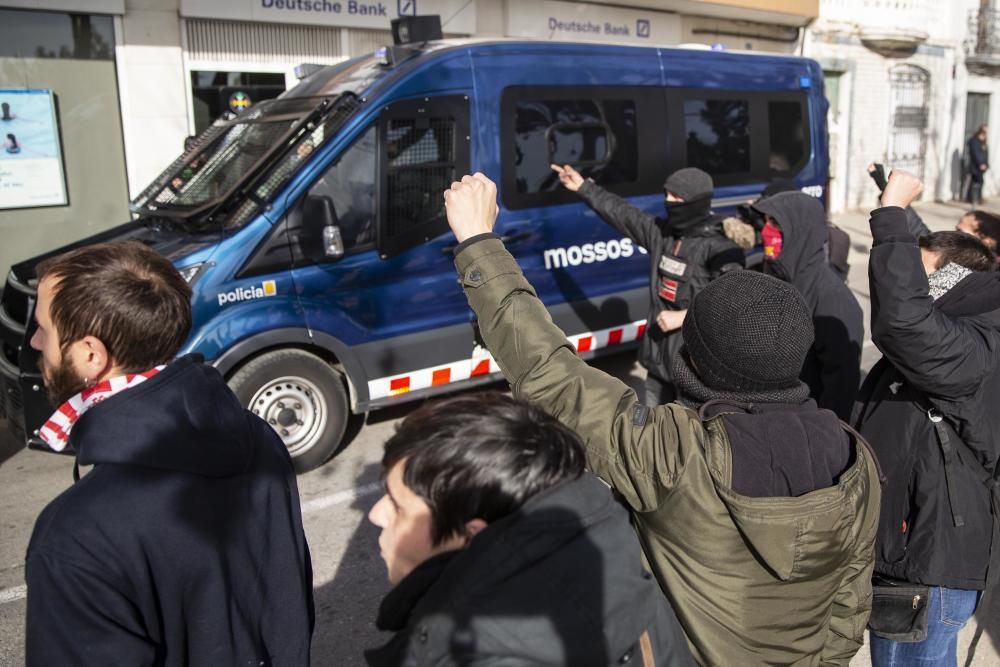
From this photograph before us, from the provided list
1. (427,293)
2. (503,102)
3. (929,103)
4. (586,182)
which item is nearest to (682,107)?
(503,102)

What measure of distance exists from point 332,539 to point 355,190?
1982 mm

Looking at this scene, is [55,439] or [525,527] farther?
[55,439]

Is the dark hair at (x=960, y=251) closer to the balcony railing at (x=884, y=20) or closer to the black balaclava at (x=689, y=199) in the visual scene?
the black balaclava at (x=689, y=199)

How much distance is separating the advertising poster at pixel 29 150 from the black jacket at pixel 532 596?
909 cm

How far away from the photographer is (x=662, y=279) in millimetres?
4328

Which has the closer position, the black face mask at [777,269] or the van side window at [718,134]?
the black face mask at [777,269]

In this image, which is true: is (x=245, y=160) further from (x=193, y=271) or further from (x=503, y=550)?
(x=503, y=550)

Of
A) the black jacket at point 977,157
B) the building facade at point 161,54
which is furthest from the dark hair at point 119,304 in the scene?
the black jacket at point 977,157

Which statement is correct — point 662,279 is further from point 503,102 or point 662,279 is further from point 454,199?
point 454,199

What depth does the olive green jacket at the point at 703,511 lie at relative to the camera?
152 centimetres

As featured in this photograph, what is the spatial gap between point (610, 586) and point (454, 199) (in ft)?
2.92

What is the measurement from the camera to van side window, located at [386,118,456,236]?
195 inches

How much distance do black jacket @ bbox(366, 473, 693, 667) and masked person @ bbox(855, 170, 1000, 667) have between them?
1250mm

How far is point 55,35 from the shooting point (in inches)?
344
